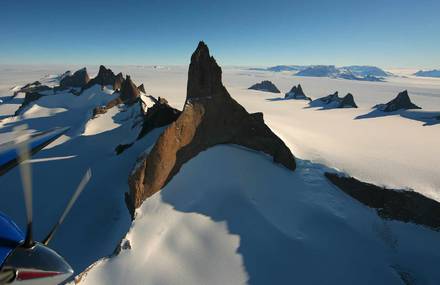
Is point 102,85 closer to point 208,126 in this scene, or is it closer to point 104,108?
point 104,108

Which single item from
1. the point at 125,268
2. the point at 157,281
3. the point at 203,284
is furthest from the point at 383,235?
the point at 125,268

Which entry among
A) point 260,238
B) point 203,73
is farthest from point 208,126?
point 260,238

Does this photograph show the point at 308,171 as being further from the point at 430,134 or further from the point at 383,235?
the point at 430,134

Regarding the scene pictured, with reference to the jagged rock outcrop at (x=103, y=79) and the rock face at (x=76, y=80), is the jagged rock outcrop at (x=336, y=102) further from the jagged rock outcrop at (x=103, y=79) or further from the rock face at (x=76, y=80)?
the rock face at (x=76, y=80)

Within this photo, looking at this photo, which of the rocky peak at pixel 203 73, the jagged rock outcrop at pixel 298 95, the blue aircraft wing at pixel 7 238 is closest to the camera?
the blue aircraft wing at pixel 7 238

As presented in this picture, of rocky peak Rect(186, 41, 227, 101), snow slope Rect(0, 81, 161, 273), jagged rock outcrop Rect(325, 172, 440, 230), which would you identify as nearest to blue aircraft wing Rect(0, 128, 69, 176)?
snow slope Rect(0, 81, 161, 273)

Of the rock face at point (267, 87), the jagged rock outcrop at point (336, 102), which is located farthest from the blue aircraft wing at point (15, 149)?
the rock face at point (267, 87)
